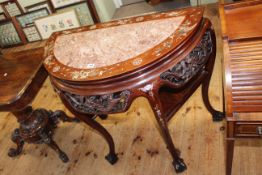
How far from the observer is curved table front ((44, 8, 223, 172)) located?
1.19 meters

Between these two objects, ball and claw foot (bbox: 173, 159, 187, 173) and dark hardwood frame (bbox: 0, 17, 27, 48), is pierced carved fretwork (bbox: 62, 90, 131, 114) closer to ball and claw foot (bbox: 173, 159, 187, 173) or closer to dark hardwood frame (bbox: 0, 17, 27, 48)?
ball and claw foot (bbox: 173, 159, 187, 173)

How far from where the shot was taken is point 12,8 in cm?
370

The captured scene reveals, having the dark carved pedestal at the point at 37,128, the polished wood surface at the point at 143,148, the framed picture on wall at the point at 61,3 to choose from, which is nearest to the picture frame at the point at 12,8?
the framed picture on wall at the point at 61,3

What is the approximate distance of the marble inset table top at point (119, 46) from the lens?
1.21m

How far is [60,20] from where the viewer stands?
3.50 metres

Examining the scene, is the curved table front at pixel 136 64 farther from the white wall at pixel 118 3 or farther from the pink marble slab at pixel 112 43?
the white wall at pixel 118 3

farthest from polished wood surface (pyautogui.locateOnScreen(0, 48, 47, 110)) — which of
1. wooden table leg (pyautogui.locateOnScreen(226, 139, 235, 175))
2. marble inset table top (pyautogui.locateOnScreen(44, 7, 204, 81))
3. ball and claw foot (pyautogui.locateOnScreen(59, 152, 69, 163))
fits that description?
wooden table leg (pyautogui.locateOnScreen(226, 139, 235, 175))

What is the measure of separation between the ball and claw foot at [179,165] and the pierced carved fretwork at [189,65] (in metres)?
0.57

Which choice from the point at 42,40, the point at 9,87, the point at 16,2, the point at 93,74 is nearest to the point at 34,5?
the point at 16,2

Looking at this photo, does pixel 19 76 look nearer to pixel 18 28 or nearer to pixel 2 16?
pixel 18 28

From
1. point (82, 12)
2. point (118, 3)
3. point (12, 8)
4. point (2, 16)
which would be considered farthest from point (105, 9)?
point (2, 16)

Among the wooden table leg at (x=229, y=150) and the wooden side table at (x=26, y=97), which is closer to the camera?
the wooden table leg at (x=229, y=150)

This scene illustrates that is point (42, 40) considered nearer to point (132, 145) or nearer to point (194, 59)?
point (132, 145)

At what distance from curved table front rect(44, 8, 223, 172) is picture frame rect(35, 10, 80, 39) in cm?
196
